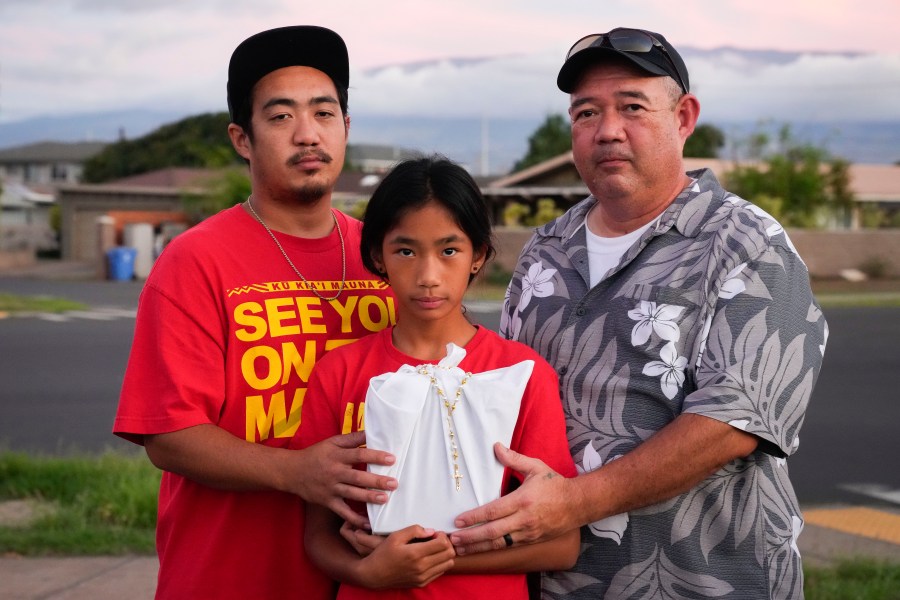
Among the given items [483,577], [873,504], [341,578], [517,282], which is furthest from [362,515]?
[873,504]

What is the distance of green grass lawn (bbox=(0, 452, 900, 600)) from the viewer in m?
4.84

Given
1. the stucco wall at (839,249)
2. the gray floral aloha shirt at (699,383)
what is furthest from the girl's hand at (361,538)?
the stucco wall at (839,249)

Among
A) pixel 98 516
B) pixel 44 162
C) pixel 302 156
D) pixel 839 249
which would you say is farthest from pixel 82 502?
pixel 44 162

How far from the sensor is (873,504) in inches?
259

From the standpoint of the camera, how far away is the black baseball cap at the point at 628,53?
2674mm

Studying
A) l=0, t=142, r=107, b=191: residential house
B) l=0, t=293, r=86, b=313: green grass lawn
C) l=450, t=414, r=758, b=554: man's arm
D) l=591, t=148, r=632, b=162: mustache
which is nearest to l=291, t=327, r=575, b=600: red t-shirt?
l=450, t=414, r=758, b=554: man's arm

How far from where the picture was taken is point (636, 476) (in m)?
2.45

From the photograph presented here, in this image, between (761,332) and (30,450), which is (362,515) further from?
(30,450)

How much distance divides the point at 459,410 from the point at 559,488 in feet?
0.95

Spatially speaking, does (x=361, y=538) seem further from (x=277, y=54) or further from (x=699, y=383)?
(x=277, y=54)

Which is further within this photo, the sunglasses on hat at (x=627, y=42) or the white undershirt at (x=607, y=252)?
the white undershirt at (x=607, y=252)

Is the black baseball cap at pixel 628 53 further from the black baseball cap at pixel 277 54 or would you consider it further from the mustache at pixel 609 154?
the black baseball cap at pixel 277 54

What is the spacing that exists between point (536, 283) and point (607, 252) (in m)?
0.23

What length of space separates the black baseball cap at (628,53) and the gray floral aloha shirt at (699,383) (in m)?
0.36
